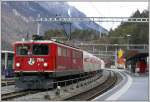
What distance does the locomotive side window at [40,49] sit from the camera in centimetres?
2539

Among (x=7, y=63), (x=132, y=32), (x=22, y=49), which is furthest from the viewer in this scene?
(x=132, y=32)

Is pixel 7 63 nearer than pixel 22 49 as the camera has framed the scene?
No

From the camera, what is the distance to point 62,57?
27.0 m

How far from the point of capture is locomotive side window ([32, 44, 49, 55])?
25.4 meters

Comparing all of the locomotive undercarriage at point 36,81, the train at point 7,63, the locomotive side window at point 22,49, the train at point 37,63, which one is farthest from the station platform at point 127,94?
the train at point 7,63

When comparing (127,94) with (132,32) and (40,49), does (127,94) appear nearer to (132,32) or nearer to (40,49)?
(40,49)

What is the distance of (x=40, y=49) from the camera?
25.5 m

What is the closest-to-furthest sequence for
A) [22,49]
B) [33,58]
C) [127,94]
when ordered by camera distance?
[127,94], [33,58], [22,49]

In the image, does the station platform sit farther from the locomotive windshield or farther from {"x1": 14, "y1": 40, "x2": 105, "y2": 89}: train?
the locomotive windshield

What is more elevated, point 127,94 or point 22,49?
point 22,49

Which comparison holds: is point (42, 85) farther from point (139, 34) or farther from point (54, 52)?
point (139, 34)

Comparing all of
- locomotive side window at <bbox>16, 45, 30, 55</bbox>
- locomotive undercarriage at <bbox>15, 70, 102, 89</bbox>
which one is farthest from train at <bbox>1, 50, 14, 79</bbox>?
locomotive undercarriage at <bbox>15, 70, 102, 89</bbox>

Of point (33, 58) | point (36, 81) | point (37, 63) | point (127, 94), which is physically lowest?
point (127, 94)

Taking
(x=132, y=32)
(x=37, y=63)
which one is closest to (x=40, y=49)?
(x=37, y=63)
